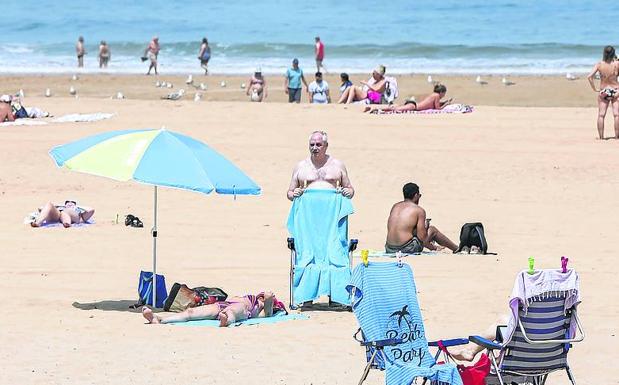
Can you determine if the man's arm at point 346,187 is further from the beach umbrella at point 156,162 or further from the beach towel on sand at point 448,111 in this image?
the beach towel on sand at point 448,111

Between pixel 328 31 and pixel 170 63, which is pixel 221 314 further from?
pixel 328 31

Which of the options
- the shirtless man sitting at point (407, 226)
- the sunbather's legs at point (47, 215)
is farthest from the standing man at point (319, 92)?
the shirtless man sitting at point (407, 226)

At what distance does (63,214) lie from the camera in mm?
13766

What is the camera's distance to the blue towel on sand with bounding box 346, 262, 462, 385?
740 centimetres

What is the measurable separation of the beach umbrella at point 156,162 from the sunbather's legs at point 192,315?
797mm

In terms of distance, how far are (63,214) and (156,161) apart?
14.7 ft

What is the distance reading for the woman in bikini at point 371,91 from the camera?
23.9m

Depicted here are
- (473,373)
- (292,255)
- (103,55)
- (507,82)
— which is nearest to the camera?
(473,373)

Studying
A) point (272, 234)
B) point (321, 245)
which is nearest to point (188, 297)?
point (321, 245)

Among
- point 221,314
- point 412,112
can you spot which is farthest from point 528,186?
point 221,314

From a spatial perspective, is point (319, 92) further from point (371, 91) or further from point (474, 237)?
point (474, 237)

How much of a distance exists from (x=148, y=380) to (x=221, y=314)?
1.53 metres

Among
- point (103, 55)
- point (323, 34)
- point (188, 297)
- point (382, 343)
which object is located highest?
point (323, 34)

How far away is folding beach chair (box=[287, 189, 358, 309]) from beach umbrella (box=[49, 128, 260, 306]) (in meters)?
0.49
